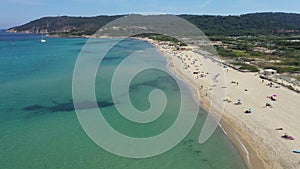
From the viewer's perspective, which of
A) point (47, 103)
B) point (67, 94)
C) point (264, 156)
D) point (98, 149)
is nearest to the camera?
point (264, 156)

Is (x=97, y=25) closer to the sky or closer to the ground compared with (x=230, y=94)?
closer to the sky

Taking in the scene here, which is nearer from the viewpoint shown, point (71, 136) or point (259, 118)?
point (71, 136)

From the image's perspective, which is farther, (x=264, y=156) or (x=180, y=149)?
(x=180, y=149)

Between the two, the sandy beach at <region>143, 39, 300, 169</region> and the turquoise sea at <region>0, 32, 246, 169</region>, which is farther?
the sandy beach at <region>143, 39, 300, 169</region>

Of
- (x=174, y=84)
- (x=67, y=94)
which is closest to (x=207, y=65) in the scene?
(x=174, y=84)

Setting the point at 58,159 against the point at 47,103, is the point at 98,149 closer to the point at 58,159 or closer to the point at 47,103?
the point at 58,159

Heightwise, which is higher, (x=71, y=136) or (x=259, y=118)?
(x=259, y=118)

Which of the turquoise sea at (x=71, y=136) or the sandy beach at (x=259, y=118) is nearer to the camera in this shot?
the turquoise sea at (x=71, y=136)

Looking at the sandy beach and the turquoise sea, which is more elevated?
the sandy beach
